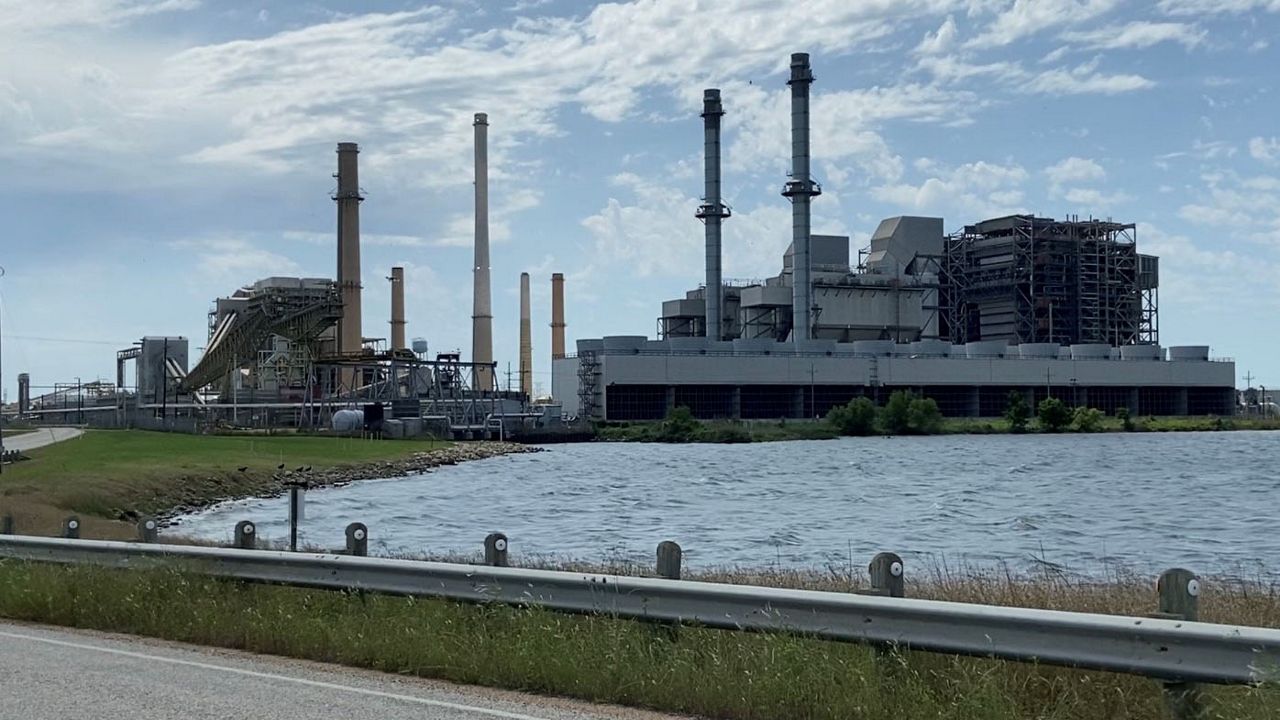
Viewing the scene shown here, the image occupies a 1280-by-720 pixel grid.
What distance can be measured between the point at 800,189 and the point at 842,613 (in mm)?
128033

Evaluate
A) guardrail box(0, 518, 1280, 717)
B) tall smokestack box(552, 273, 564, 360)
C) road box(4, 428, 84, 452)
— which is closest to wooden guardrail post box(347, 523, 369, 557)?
guardrail box(0, 518, 1280, 717)

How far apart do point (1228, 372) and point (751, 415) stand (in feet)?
197

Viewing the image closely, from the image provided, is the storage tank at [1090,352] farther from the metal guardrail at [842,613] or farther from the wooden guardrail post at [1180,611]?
the wooden guardrail post at [1180,611]

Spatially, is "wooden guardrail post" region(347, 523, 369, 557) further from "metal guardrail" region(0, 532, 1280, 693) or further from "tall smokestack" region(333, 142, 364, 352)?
"tall smokestack" region(333, 142, 364, 352)

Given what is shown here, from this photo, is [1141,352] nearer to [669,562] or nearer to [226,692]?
[669,562]

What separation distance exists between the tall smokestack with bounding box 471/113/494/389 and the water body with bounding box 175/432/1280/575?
185 feet

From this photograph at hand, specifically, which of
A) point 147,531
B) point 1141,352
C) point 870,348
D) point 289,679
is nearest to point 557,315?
point 870,348

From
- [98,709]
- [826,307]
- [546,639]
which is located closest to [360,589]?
[546,639]

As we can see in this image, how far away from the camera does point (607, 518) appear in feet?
149

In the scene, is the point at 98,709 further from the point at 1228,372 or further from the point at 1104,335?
the point at 1228,372

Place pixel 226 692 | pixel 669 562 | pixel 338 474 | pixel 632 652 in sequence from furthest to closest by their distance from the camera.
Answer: pixel 338 474
pixel 669 562
pixel 632 652
pixel 226 692

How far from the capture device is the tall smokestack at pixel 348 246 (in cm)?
12738

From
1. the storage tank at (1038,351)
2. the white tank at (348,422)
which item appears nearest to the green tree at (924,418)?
the storage tank at (1038,351)

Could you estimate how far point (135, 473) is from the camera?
51.8 m
